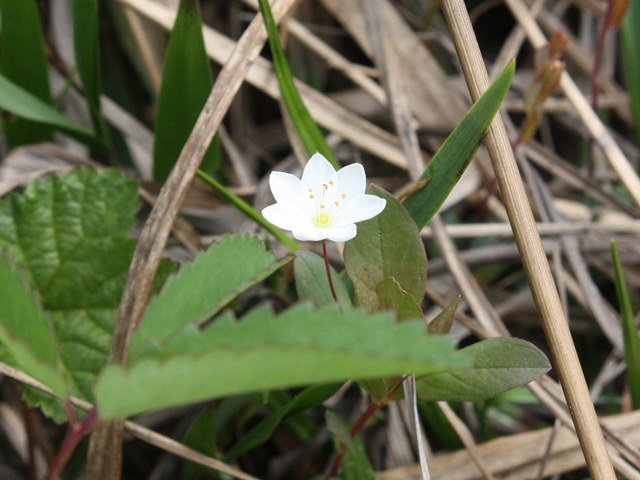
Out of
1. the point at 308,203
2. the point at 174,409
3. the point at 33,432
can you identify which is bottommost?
the point at 33,432

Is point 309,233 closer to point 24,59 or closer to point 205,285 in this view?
point 205,285

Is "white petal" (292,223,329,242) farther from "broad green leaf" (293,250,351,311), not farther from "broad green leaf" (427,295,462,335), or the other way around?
"broad green leaf" (427,295,462,335)

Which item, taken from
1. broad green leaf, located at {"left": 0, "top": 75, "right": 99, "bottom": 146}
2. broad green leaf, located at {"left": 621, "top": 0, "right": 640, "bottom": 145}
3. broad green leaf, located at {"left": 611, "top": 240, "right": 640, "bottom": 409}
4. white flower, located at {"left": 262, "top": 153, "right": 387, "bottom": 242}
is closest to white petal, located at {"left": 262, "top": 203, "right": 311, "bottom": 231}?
white flower, located at {"left": 262, "top": 153, "right": 387, "bottom": 242}

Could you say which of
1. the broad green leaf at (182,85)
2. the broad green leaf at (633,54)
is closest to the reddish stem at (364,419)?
the broad green leaf at (182,85)

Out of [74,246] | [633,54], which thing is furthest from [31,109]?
[633,54]

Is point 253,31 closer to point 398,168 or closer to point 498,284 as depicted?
point 398,168

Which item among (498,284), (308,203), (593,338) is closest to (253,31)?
(308,203)
